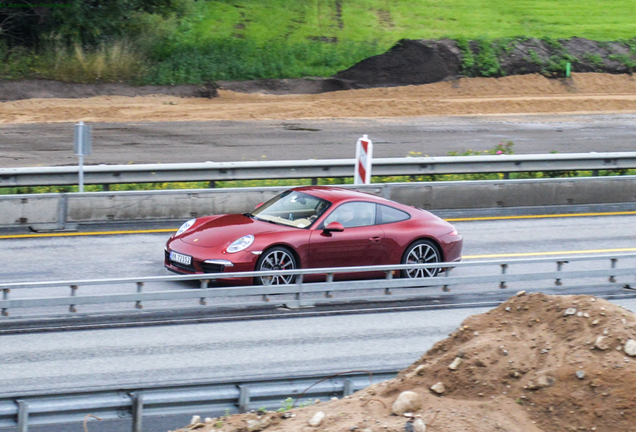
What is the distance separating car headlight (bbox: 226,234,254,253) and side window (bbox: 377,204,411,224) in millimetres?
2007

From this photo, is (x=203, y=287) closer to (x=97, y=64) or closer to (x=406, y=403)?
(x=406, y=403)

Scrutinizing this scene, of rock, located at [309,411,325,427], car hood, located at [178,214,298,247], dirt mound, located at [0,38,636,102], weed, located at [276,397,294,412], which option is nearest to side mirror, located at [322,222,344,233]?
car hood, located at [178,214,298,247]

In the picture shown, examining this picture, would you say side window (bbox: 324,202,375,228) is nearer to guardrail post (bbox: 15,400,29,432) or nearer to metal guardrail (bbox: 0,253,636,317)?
metal guardrail (bbox: 0,253,636,317)

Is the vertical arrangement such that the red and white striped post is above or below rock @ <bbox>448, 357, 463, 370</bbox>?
above

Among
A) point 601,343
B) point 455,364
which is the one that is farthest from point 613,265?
point 455,364

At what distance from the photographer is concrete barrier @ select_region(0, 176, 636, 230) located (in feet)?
48.0

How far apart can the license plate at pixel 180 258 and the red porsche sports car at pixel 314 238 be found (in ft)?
0.04

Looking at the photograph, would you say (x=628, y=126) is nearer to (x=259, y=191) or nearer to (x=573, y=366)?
(x=259, y=191)

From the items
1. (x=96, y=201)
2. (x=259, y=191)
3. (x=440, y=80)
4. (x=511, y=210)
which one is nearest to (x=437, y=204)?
(x=511, y=210)

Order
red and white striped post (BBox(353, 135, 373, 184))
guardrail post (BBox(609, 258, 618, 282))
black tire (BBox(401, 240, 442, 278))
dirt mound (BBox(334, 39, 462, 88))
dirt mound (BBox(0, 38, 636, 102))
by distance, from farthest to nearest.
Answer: dirt mound (BBox(334, 39, 462, 88)) → dirt mound (BBox(0, 38, 636, 102)) → red and white striped post (BBox(353, 135, 373, 184)) → guardrail post (BBox(609, 258, 618, 282)) → black tire (BBox(401, 240, 442, 278))

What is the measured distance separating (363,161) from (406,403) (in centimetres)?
1171

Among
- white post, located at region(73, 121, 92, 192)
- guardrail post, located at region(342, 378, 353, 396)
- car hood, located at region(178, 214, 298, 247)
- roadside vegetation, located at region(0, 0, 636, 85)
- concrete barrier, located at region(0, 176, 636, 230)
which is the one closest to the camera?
guardrail post, located at region(342, 378, 353, 396)

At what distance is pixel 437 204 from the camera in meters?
17.2

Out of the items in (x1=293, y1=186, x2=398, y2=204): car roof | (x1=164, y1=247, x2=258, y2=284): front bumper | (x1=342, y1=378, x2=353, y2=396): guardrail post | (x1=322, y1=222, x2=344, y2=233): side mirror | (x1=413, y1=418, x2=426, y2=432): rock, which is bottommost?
(x1=342, y1=378, x2=353, y2=396): guardrail post
